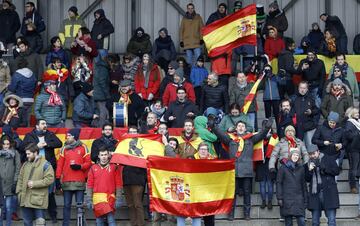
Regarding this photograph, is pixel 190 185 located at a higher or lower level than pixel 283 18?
lower

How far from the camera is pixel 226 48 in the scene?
105 feet

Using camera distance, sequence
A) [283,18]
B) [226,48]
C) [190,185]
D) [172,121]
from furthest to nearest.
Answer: [283,18], [226,48], [172,121], [190,185]

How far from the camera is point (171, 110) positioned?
98.0 ft

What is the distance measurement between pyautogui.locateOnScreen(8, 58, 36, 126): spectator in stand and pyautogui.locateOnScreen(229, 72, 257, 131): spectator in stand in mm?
4628

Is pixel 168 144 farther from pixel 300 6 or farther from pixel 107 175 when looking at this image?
pixel 300 6

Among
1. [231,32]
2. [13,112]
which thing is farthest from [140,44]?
[13,112]

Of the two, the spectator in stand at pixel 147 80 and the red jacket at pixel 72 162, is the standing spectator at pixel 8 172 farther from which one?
the spectator in stand at pixel 147 80

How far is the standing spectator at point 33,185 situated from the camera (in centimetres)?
2688

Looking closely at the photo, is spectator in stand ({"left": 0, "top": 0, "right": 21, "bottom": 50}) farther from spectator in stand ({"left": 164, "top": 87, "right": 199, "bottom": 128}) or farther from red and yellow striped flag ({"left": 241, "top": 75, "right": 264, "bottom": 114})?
red and yellow striped flag ({"left": 241, "top": 75, "right": 264, "bottom": 114})

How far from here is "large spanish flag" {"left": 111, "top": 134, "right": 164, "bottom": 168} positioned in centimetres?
2753

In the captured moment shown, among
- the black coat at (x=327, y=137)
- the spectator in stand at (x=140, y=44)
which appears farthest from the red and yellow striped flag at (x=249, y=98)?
the spectator in stand at (x=140, y=44)

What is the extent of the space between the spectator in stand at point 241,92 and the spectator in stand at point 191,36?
11.8 ft

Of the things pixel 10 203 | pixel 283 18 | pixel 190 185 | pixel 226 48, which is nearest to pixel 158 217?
pixel 190 185

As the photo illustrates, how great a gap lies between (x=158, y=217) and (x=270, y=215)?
2406 mm
